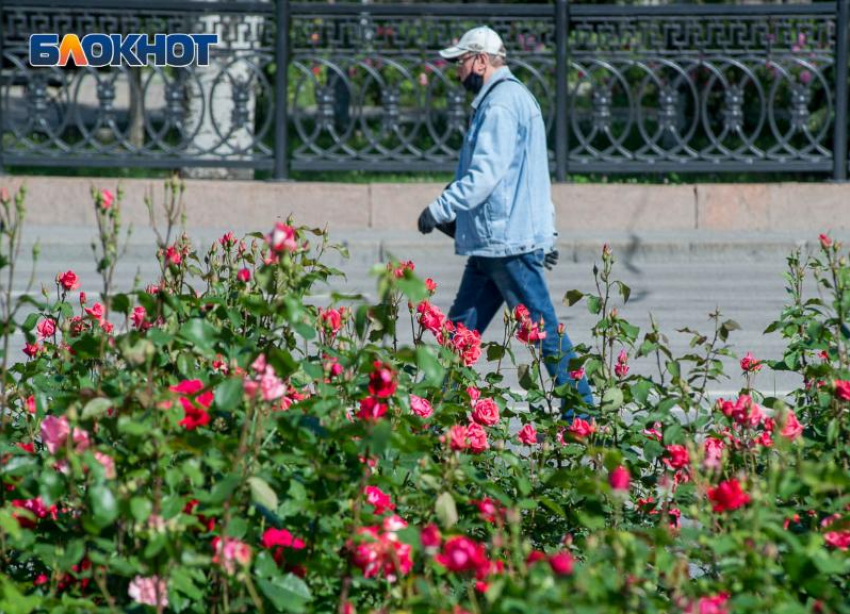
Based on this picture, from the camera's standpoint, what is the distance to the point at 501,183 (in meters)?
6.59

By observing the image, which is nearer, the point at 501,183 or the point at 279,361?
the point at 279,361

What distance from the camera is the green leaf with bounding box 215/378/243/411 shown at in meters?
3.23

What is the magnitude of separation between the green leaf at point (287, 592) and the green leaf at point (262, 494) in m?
0.14

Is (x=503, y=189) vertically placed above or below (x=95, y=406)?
above

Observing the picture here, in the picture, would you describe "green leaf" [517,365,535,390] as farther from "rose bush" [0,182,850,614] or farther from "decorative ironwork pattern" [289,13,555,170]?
"decorative ironwork pattern" [289,13,555,170]

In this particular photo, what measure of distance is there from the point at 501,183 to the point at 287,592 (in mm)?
3620

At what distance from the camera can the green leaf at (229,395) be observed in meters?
3.23

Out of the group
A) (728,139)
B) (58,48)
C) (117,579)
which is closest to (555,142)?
(58,48)

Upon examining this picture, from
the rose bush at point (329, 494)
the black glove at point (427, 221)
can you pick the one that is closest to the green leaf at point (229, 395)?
the rose bush at point (329, 494)

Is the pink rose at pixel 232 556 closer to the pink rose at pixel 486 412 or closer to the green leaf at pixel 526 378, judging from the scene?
the pink rose at pixel 486 412

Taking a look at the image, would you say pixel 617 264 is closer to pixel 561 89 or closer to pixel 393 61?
pixel 561 89

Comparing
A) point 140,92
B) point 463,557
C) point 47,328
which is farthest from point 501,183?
point 140,92

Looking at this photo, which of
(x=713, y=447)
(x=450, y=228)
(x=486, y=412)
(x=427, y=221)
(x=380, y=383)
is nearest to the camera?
(x=380, y=383)

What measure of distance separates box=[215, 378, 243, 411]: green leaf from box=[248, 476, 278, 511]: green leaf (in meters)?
0.15
